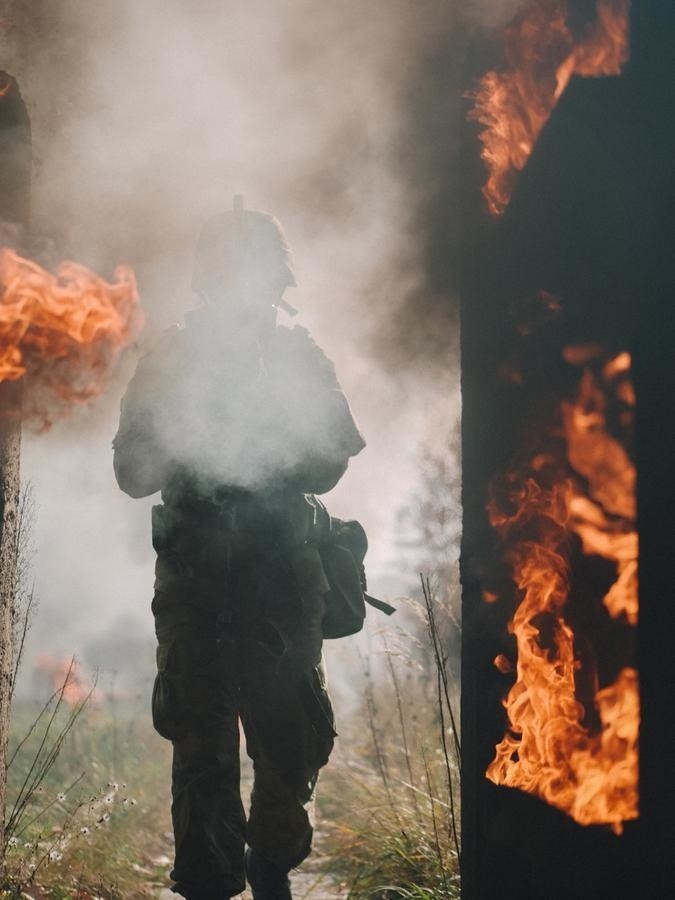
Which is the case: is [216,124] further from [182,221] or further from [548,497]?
[548,497]

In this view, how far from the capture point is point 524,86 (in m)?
3.41

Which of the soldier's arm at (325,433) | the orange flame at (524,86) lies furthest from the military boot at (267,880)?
the orange flame at (524,86)

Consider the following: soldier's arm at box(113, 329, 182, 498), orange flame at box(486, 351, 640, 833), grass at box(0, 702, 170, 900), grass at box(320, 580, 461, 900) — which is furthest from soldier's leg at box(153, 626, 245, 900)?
orange flame at box(486, 351, 640, 833)

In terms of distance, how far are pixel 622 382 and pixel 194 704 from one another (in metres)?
1.97

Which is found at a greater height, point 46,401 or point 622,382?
point 46,401

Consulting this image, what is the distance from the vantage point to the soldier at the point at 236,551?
3.57 metres

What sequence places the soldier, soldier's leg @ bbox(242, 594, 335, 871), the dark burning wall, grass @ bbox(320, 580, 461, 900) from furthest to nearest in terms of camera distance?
grass @ bbox(320, 580, 461, 900) < soldier's leg @ bbox(242, 594, 335, 871) < the soldier < the dark burning wall

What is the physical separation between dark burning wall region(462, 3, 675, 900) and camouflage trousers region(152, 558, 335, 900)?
692 millimetres

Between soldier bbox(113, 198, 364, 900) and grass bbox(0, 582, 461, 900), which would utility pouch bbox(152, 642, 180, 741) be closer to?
soldier bbox(113, 198, 364, 900)

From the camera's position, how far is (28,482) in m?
4.49

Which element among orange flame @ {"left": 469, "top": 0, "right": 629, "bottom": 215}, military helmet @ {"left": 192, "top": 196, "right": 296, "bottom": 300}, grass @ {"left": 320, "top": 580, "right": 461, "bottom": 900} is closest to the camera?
orange flame @ {"left": 469, "top": 0, "right": 629, "bottom": 215}

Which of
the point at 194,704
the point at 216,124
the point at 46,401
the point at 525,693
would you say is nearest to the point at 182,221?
the point at 216,124

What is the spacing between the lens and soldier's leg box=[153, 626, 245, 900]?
11.3 feet

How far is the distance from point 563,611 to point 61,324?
7.65ft
